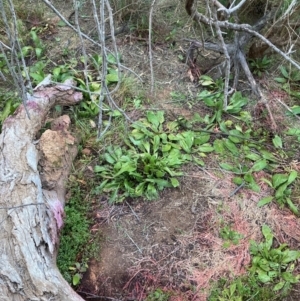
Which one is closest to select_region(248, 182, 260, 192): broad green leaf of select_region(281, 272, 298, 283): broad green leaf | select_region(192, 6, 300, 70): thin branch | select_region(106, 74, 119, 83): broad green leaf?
select_region(281, 272, 298, 283): broad green leaf

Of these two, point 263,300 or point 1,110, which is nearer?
point 263,300

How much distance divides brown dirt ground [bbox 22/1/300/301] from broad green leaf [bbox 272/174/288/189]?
12 cm

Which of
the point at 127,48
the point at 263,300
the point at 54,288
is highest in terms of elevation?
the point at 127,48

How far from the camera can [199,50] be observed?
3809 mm

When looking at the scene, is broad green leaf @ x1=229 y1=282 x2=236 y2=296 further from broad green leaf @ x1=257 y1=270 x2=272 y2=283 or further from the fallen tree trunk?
the fallen tree trunk

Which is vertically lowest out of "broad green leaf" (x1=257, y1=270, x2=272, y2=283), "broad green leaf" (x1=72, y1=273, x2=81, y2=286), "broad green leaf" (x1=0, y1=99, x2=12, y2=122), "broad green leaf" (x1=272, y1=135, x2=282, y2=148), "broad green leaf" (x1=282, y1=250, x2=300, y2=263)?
"broad green leaf" (x1=72, y1=273, x2=81, y2=286)

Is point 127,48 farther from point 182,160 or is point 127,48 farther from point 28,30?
point 182,160

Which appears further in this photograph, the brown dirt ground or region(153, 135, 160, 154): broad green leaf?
region(153, 135, 160, 154): broad green leaf

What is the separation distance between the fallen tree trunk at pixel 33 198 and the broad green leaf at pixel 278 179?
1373mm

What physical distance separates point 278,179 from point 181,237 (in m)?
0.78

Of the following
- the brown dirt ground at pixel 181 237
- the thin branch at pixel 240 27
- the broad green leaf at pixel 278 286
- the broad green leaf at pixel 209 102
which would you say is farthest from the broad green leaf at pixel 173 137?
the broad green leaf at pixel 278 286

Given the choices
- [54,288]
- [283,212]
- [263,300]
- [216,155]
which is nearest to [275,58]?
[216,155]

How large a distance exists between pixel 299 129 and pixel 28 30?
252cm

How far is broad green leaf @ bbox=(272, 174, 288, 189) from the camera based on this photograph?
2975 millimetres
